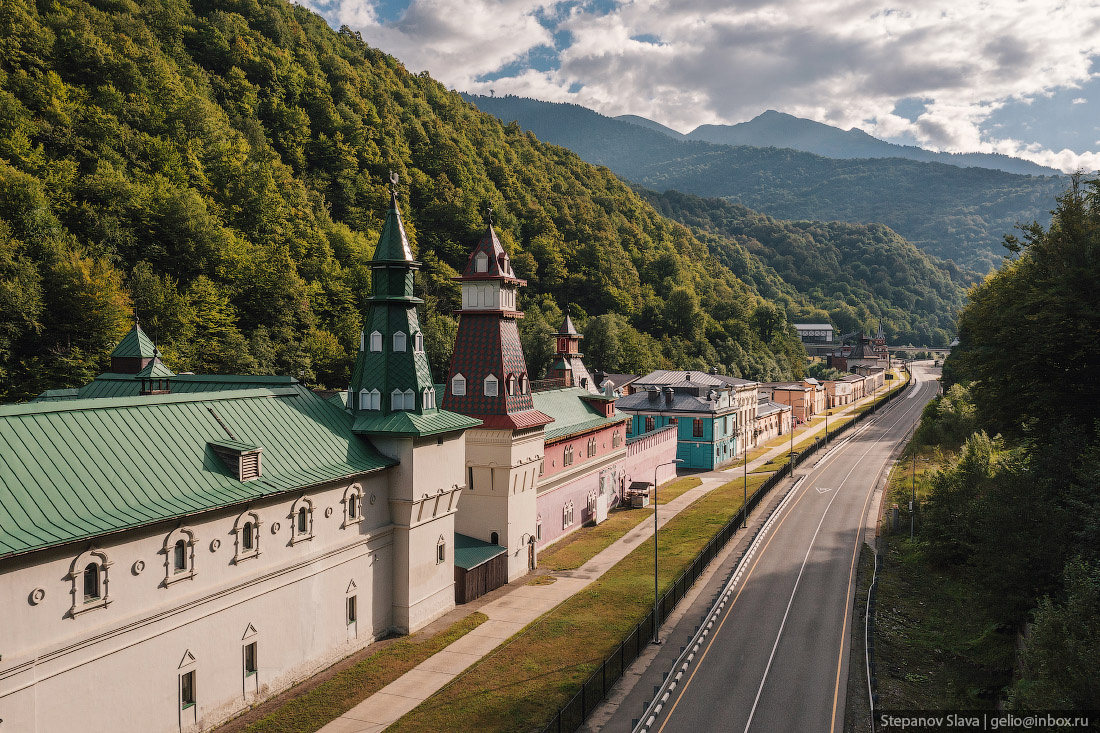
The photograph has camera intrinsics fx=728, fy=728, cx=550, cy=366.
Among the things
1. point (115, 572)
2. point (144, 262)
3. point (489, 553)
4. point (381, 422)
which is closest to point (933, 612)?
point (489, 553)

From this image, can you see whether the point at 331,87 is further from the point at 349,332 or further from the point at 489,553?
the point at 489,553

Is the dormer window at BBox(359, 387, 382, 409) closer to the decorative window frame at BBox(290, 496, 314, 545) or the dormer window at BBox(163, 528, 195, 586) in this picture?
the decorative window frame at BBox(290, 496, 314, 545)

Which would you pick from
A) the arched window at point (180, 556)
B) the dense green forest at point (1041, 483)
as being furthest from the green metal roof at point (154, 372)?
the dense green forest at point (1041, 483)

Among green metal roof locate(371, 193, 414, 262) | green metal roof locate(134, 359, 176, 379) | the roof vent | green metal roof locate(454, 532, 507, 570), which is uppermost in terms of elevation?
green metal roof locate(371, 193, 414, 262)

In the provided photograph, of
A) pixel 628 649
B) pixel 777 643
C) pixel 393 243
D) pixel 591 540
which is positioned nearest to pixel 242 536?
pixel 393 243

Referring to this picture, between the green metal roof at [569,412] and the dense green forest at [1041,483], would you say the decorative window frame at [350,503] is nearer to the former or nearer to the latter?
the green metal roof at [569,412]

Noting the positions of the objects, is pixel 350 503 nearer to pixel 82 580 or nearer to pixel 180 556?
pixel 180 556

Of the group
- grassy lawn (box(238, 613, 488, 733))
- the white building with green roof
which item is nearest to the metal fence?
grassy lawn (box(238, 613, 488, 733))
